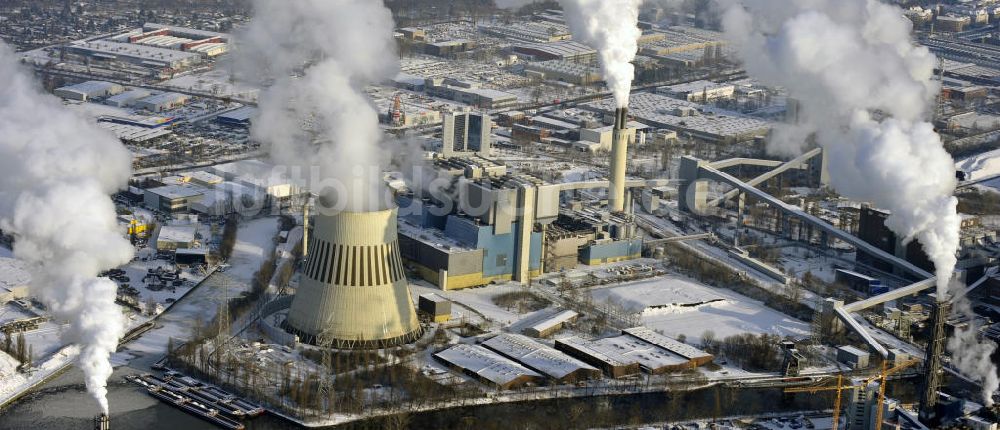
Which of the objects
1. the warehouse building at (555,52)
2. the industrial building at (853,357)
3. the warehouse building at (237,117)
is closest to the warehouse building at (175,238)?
the warehouse building at (237,117)

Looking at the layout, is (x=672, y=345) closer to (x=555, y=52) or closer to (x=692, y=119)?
(x=692, y=119)

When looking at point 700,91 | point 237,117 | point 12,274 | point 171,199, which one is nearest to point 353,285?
point 12,274

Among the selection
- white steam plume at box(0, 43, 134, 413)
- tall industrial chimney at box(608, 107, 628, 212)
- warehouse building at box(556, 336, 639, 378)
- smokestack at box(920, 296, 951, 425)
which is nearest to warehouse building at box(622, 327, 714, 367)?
warehouse building at box(556, 336, 639, 378)

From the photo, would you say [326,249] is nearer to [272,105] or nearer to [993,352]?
[272,105]

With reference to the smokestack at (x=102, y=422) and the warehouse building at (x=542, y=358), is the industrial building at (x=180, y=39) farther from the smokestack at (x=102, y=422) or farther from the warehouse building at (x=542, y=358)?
the smokestack at (x=102, y=422)

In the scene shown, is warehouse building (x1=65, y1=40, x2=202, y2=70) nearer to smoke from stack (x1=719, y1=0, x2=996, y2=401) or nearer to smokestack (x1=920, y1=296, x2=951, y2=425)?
smoke from stack (x1=719, y1=0, x2=996, y2=401)
